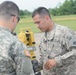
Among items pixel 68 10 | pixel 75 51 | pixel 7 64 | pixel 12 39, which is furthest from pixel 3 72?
pixel 68 10

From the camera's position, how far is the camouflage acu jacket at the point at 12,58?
2.80 meters

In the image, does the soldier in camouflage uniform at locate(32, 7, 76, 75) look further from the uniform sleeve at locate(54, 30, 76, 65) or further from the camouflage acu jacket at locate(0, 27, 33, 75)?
the camouflage acu jacket at locate(0, 27, 33, 75)

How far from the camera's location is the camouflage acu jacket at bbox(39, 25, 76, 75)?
4.06m

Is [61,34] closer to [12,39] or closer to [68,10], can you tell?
[12,39]

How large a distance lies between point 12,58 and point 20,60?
3.1 inches

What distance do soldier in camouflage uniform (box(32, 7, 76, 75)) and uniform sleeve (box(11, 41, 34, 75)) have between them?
116 cm

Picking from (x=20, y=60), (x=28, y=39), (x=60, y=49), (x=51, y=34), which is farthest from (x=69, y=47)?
(x=20, y=60)

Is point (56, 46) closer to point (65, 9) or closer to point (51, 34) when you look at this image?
point (51, 34)

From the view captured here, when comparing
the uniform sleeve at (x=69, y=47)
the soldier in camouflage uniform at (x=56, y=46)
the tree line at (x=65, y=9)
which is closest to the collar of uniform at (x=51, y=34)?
the soldier in camouflage uniform at (x=56, y=46)

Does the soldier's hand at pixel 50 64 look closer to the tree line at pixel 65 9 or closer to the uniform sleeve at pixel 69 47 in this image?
the uniform sleeve at pixel 69 47

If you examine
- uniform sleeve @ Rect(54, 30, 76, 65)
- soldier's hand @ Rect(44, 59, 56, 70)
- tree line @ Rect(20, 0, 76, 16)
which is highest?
uniform sleeve @ Rect(54, 30, 76, 65)

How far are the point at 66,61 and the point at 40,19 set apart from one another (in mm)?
674

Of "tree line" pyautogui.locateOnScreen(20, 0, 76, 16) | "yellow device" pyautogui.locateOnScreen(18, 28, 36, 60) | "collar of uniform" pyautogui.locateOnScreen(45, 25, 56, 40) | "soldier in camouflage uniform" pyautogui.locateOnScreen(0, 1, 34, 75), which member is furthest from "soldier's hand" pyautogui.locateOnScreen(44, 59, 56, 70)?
"tree line" pyautogui.locateOnScreen(20, 0, 76, 16)

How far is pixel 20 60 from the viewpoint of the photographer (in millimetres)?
2807
